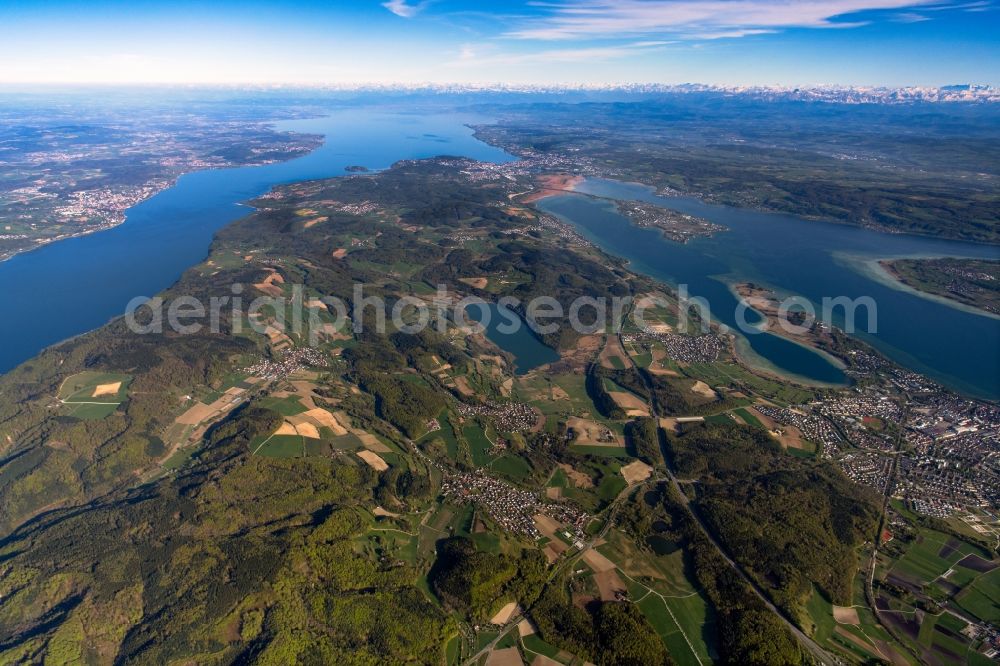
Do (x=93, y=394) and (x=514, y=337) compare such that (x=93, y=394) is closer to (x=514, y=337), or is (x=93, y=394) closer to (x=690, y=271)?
(x=514, y=337)

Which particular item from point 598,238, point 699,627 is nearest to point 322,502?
point 699,627

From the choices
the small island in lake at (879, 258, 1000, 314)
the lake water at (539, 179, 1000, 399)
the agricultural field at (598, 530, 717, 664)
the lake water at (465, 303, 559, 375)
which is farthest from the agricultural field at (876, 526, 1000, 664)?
the small island in lake at (879, 258, 1000, 314)

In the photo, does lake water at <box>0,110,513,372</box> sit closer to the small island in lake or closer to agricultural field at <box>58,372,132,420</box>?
agricultural field at <box>58,372,132,420</box>

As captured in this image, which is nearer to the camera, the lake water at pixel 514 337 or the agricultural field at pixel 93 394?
the agricultural field at pixel 93 394

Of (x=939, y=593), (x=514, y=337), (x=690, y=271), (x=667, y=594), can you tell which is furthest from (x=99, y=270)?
(x=939, y=593)

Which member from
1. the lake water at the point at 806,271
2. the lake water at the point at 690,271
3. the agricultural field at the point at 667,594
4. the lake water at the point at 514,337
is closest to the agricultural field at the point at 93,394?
the lake water at the point at 690,271

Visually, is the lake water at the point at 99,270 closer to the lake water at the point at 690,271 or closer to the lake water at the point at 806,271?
the lake water at the point at 690,271
